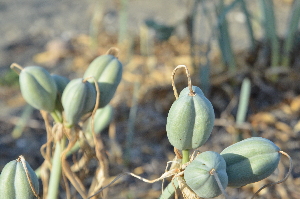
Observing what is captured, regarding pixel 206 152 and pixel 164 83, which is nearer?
pixel 206 152

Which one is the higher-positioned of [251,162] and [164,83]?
[251,162]

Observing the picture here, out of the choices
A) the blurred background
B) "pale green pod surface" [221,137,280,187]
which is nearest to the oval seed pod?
"pale green pod surface" [221,137,280,187]

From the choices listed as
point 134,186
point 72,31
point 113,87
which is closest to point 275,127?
point 134,186

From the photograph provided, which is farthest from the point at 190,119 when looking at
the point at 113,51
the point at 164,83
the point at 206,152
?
the point at 164,83

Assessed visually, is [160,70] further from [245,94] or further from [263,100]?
[245,94]

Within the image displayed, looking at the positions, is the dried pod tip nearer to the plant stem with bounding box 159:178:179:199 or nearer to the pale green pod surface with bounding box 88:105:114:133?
the pale green pod surface with bounding box 88:105:114:133

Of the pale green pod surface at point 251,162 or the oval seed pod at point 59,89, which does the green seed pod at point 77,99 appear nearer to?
the oval seed pod at point 59,89

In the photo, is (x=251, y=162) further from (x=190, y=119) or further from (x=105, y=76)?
(x=105, y=76)
